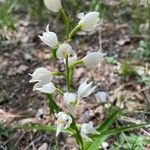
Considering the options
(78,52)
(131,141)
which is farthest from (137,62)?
(131,141)

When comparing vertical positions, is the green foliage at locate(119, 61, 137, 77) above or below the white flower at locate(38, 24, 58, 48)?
below

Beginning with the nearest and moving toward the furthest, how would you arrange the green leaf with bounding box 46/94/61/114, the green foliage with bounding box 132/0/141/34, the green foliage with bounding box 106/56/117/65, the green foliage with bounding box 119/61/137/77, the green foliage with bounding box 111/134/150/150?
1. the green leaf with bounding box 46/94/61/114
2. the green foliage with bounding box 111/134/150/150
3. the green foliage with bounding box 119/61/137/77
4. the green foliage with bounding box 106/56/117/65
5. the green foliage with bounding box 132/0/141/34

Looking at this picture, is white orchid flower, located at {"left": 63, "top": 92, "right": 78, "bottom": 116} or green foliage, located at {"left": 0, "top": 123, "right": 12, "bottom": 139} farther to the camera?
green foliage, located at {"left": 0, "top": 123, "right": 12, "bottom": 139}

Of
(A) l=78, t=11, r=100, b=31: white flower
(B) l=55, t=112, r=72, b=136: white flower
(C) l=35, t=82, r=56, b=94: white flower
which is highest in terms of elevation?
(A) l=78, t=11, r=100, b=31: white flower

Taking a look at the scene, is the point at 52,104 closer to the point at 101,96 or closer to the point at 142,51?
the point at 101,96

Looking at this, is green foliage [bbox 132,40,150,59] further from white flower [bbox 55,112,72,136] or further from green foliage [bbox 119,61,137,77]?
white flower [bbox 55,112,72,136]

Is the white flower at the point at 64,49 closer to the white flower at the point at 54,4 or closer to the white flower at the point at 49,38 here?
the white flower at the point at 49,38

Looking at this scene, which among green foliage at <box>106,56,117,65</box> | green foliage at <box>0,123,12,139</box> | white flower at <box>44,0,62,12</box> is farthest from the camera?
green foliage at <box>106,56,117,65</box>

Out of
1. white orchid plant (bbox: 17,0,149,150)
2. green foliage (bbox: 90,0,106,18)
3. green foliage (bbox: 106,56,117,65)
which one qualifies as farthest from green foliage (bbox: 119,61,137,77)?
white orchid plant (bbox: 17,0,149,150)

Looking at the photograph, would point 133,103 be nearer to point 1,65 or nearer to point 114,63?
point 114,63

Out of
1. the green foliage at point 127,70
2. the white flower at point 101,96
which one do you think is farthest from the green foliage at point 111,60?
the white flower at point 101,96
